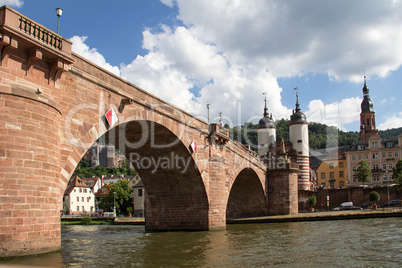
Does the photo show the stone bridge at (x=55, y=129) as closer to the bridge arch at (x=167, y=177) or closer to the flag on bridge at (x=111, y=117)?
the bridge arch at (x=167, y=177)

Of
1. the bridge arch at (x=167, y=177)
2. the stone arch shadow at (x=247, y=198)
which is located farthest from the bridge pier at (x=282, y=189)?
the bridge arch at (x=167, y=177)

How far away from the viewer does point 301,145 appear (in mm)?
57938

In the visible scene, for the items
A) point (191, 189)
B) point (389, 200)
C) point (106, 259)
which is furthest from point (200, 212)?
Result: point (389, 200)

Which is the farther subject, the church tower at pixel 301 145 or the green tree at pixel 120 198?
the green tree at pixel 120 198

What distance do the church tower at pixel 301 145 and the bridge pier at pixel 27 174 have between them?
150ft

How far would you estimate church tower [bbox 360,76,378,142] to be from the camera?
10100 centimetres

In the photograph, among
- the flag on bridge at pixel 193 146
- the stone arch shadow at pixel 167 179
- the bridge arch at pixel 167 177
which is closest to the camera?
the bridge arch at pixel 167 177

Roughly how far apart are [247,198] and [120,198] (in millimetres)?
32047

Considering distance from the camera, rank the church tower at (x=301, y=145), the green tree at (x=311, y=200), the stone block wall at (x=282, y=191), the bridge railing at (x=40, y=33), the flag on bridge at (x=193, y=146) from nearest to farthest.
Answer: the bridge railing at (x=40, y=33), the flag on bridge at (x=193, y=146), the stone block wall at (x=282, y=191), the green tree at (x=311, y=200), the church tower at (x=301, y=145)

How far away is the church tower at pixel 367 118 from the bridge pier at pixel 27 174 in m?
97.7

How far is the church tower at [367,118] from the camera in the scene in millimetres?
101000

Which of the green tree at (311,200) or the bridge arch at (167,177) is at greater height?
the bridge arch at (167,177)

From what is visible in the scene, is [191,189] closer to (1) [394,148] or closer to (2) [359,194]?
(2) [359,194]

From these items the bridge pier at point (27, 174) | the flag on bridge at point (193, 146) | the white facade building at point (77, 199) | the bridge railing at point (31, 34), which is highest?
the bridge railing at point (31, 34)
